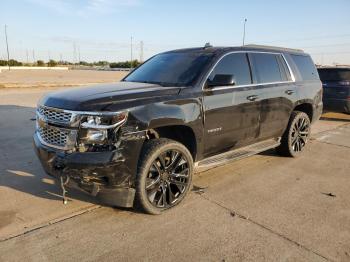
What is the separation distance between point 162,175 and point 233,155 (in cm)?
143

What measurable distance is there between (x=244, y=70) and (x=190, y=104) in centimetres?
145

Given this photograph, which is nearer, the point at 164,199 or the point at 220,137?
the point at 164,199

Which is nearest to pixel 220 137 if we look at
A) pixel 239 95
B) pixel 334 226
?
pixel 239 95

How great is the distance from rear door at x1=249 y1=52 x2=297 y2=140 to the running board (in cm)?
13

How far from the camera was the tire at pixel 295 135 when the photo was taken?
643 centimetres

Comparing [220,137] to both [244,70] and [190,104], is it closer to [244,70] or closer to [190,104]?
[190,104]

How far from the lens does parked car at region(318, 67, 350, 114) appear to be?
10.8 m

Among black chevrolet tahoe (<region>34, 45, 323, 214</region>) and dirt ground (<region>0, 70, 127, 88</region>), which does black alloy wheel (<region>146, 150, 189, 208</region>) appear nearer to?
black chevrolet tahoe (<region>34, 45, 323, 214</region>)

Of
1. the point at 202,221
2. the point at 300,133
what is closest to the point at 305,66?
the point at 300,133

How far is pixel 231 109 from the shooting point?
193 inches

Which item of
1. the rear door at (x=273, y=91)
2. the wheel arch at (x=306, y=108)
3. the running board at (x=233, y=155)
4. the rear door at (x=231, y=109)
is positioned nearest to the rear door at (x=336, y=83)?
the wheel arch at (x=306, y=108)

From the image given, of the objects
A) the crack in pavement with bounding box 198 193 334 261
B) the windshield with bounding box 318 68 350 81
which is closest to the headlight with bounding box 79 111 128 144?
the crack in pavement with bounding box 198 193 334 261

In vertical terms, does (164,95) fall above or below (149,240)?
above

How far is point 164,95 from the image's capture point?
13.4 feet
